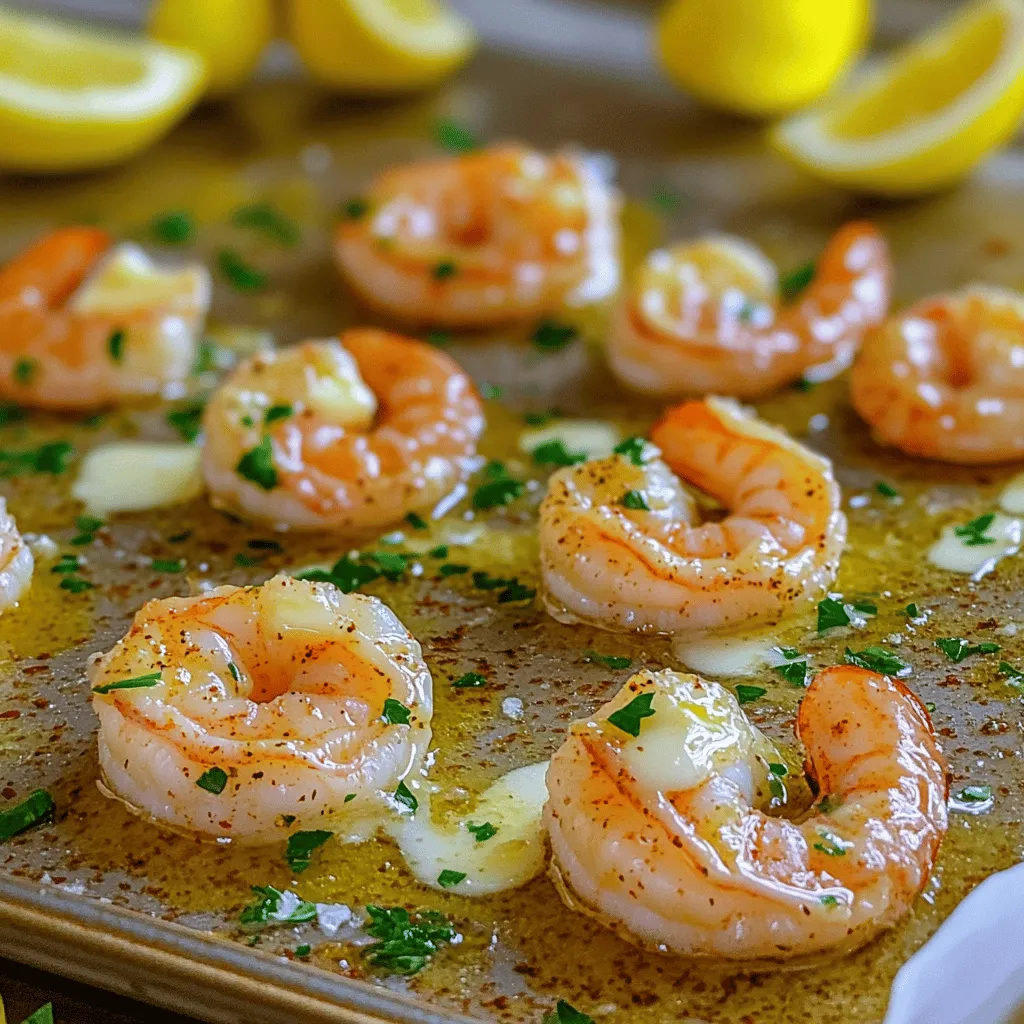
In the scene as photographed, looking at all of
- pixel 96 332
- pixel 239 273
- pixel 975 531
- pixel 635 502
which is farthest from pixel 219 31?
pixel 975 531

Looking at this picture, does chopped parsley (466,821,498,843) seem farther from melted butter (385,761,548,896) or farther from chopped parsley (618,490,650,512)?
chopped parsley (618,490,650,512)

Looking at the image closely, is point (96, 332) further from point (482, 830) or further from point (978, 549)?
point (978, 549)

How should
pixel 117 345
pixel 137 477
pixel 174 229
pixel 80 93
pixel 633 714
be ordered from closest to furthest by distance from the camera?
pixel 633 714, pixel 137 477, pixel 117 345, pixel 174 229, pixel 80 93

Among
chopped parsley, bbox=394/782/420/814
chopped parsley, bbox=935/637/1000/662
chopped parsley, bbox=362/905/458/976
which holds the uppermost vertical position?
chopped parsley, bbox=935/637/1000/662

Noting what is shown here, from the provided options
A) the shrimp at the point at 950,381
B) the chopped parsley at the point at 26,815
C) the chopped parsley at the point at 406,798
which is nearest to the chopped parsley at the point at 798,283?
the shrimp at the point at 950,381

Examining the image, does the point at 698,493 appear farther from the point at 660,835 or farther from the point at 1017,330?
the point at 660,835

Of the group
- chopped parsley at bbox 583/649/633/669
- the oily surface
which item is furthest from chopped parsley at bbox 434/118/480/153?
chopped parsley at bbox 583/649/633/669

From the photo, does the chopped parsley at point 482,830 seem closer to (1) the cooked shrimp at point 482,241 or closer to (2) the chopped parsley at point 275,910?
(2) the chopped parsley at point 275,910
